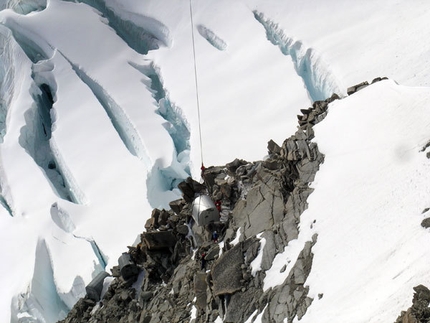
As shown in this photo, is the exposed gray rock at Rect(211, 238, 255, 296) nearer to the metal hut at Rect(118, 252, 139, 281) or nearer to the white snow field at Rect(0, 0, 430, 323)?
the white snow field at Rect(0, 0, 430, 323)

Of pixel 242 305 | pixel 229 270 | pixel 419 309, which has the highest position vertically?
pixel 229 270

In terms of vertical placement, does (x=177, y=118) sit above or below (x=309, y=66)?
above

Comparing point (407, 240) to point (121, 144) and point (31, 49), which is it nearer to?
point (121, 144)

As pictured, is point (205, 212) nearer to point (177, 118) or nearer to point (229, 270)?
point (229, 270)

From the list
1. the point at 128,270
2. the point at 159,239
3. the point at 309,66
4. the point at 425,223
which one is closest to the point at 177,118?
the point at 309,66

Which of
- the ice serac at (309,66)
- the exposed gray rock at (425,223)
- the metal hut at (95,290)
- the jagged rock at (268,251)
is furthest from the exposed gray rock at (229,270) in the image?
the ice serac at (309,66)

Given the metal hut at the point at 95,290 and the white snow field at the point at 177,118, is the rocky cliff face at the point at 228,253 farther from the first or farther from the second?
the white snow field at the point at 177,118
